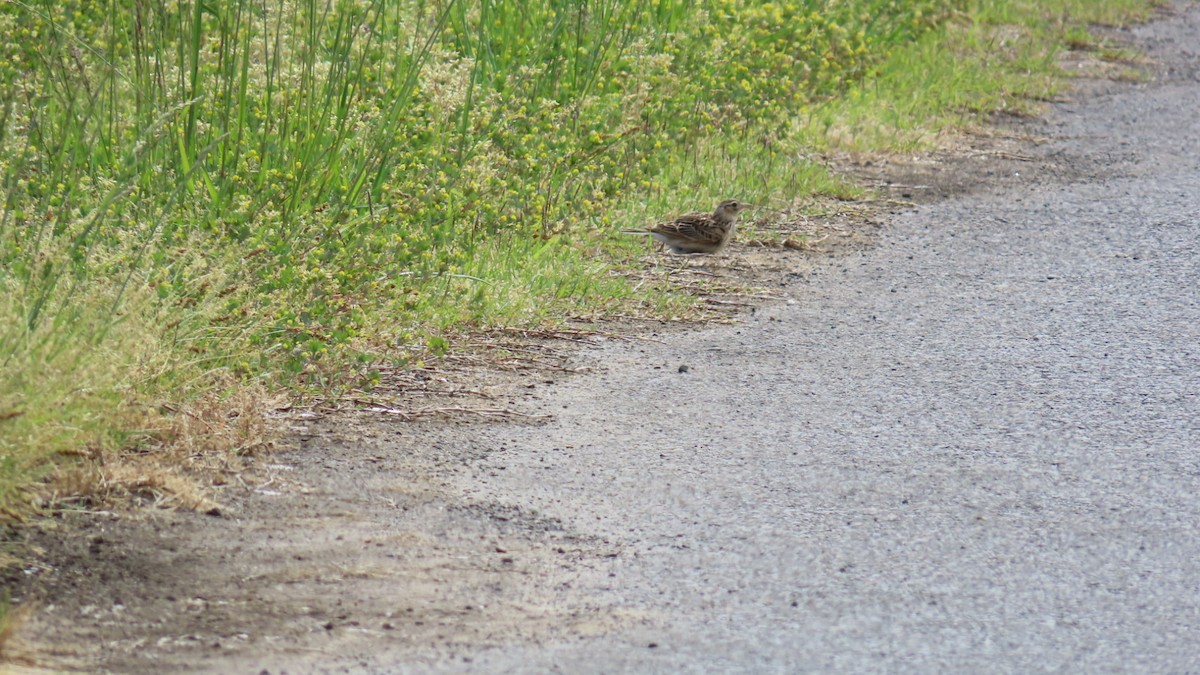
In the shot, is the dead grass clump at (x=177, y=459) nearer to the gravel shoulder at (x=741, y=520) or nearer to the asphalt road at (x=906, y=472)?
the gravel shoulder at (x=741, y=520)

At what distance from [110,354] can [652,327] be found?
274 cm

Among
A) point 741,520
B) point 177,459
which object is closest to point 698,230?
point 741,520

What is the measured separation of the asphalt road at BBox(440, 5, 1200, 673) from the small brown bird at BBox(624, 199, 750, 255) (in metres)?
0.45

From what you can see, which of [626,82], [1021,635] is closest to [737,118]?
[626,82]

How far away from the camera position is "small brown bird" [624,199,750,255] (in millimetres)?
7559

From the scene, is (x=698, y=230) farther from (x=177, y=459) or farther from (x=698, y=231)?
(x=177, y=459)

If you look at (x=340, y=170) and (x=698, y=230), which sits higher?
(x=340, y=170)

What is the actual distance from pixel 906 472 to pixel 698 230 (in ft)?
8.83

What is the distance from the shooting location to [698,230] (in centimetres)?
755

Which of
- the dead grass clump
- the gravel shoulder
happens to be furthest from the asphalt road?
the dead grass clump

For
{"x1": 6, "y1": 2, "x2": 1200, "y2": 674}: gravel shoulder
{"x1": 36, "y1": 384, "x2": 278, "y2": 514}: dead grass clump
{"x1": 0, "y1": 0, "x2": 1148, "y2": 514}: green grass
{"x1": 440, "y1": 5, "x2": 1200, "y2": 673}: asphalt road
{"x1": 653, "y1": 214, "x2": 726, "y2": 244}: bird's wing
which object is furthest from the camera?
{"x1": 653, "y1": 214, "x2": 726, "y2": 244}: bird's wing

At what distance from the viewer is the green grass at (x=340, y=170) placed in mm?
4789

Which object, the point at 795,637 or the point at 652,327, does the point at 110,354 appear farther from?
the point at 652,327

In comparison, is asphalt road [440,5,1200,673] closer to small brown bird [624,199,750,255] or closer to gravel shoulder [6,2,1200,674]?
gravel shoulder [6,2,1200,674]
